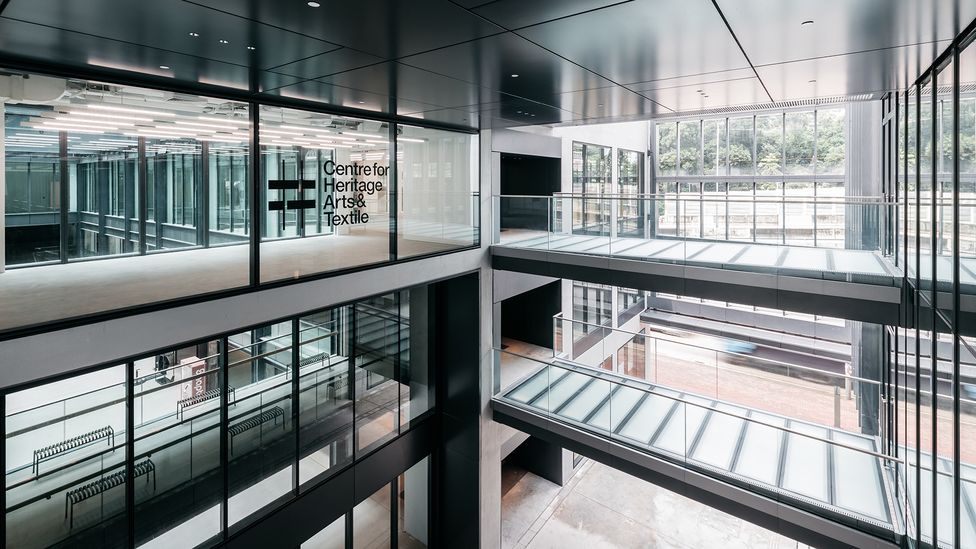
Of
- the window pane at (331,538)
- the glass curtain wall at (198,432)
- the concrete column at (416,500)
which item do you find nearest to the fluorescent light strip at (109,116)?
the glass curtain wall at (198,432)

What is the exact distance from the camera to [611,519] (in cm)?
1100

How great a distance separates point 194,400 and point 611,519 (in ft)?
29.0

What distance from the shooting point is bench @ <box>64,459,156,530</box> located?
540cm

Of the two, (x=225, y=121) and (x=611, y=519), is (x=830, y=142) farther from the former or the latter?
(x=225, y=121)

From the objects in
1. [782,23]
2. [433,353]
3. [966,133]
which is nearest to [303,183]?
[433,353]

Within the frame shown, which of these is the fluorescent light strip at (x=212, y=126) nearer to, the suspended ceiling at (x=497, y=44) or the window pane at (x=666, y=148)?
the suspended ceiling at (x=497, y=44)

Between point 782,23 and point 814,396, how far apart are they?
20.1 ft

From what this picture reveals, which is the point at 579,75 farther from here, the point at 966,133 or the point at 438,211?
the point at 438,211

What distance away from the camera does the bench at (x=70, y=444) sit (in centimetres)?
512

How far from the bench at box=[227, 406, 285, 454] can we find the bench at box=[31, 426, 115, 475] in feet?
4.65

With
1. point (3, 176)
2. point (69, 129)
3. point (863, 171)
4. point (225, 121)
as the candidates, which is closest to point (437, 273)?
point (225, 121)

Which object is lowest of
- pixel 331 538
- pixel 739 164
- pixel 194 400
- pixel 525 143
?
pixel 331 538

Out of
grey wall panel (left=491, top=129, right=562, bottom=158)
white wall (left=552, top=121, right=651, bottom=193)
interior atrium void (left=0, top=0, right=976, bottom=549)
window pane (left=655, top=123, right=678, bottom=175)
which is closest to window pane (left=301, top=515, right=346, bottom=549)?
interior atrium void (left=0, top=0, right=976, bottom=549)

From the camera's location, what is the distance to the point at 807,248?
7977mm
